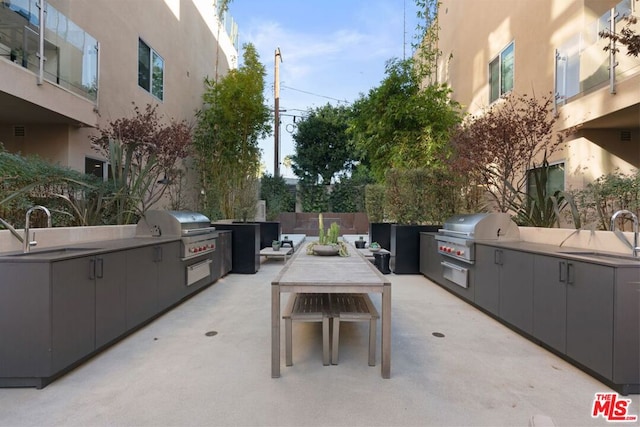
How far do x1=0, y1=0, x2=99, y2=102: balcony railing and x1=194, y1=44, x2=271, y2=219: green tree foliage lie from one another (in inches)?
122

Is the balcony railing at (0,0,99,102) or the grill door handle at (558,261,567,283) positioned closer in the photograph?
the grill door handle at (558,261,567,283)

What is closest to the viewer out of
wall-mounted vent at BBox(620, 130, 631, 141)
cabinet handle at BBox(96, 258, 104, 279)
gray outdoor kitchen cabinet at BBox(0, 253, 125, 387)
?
gray outdoor kitchen cabinet at BBox(0, 253, 125, 387)

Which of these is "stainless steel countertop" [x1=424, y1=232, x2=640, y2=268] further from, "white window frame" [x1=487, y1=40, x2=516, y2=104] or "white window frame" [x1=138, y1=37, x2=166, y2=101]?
"white window frame" [x1=138, y1=37, x2=166, y2=101]

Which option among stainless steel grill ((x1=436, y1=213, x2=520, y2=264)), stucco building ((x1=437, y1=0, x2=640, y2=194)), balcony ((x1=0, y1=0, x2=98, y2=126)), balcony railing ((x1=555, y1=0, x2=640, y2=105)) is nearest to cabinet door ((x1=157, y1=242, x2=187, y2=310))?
balcony ((x1=0, y1=0, x2=98, y2=126))

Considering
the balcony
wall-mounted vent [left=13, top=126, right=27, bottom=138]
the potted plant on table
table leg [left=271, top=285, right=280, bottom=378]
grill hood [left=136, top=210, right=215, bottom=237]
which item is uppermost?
the balcony

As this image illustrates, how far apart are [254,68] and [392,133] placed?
154 inches

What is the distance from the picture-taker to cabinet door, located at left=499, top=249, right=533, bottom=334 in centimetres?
290

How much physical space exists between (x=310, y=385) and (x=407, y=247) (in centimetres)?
421

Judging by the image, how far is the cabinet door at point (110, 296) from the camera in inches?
97.8

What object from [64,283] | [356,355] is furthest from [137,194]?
[356,355]

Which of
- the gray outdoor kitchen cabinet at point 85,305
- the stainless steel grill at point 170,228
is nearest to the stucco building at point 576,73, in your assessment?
the stainless steel grill at point 170,228

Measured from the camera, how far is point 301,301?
278 cm

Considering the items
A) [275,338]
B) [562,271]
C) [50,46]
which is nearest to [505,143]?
[562,271]
